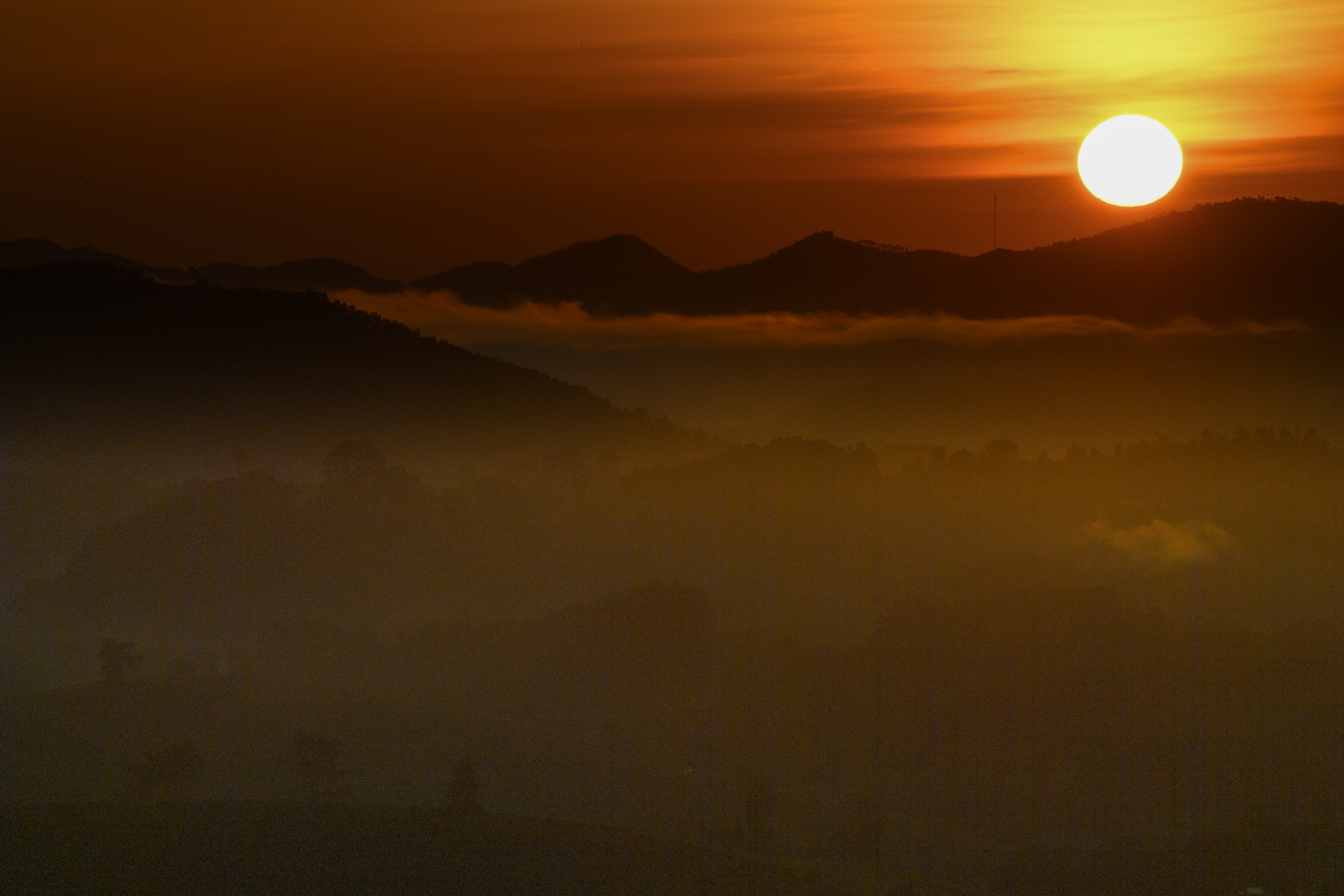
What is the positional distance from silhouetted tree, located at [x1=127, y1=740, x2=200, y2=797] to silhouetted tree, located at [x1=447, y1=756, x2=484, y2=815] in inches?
1366

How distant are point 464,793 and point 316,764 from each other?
2184 cm

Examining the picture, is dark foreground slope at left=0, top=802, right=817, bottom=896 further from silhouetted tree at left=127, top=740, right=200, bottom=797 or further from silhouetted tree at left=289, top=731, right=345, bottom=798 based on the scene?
silhouetted tree at left=289, top=731, right=345, bottom=798

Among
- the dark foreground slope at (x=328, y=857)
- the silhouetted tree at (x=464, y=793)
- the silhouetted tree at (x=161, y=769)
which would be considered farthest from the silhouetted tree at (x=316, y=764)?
the silhouetted tree at (x=464, y=793)

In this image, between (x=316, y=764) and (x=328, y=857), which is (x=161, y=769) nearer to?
(x=316, y=764)

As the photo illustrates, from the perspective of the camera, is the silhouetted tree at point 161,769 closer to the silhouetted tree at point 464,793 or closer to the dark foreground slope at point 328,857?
the dark foreground slope at point 328,857

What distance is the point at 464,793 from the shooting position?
170 m

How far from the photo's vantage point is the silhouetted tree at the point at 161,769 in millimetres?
169250

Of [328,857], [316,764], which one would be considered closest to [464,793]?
[328,857]

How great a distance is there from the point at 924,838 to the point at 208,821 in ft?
327

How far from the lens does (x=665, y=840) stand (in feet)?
594

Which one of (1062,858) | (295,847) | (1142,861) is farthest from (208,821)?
(1142,861)

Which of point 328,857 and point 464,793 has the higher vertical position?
point 464,793

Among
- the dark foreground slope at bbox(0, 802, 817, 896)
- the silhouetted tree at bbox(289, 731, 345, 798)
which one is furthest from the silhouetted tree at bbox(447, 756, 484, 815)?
the silhouetted tree at bbox(289, 731, 345, 798)

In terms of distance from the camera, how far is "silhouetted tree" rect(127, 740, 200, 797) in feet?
555
